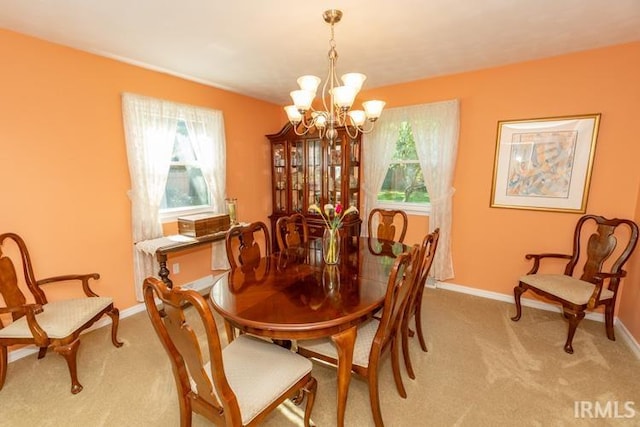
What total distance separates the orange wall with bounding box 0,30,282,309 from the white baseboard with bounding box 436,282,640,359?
3510 mm

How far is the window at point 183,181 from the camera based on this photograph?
3146 millimetres

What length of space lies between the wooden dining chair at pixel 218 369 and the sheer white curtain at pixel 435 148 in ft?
7.95

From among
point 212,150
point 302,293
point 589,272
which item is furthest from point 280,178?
point 589,272

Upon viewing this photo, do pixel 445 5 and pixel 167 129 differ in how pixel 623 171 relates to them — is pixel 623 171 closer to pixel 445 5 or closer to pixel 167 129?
pixel 445 5

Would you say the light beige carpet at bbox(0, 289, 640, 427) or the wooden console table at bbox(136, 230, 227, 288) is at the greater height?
the wooden console table at bbox(136, 230, 227, 288)

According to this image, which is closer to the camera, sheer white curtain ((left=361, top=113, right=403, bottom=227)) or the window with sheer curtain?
the window with sheer curtain

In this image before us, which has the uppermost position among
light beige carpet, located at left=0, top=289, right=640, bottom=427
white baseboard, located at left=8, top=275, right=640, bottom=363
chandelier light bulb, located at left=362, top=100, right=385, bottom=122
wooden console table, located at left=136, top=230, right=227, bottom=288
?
chandelier light bulb, located at left=362, top=100, right=385, bottom=122

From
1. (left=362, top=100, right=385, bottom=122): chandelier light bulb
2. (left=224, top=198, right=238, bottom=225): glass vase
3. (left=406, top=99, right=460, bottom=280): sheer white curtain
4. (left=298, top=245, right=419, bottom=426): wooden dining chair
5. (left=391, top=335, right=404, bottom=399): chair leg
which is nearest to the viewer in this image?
(left=298, top=245, right=419, bottom=426): wooden dining chair

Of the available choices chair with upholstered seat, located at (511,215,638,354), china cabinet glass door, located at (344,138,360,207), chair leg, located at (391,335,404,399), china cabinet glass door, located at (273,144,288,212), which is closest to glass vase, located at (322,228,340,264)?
chair leg, located at (391,335,404,399)

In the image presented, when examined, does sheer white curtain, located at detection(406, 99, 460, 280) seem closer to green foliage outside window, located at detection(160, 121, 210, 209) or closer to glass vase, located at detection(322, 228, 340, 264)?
glass vase, located at detection(322, 228, 340, 264)

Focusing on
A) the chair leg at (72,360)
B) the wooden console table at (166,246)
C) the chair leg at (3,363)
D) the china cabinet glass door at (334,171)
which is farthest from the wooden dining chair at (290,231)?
the chair leg at (3,363)

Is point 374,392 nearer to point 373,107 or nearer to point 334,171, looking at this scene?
point 373,107

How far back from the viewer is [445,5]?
1.78 meters

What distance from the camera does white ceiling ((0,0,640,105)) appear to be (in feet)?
5.86
